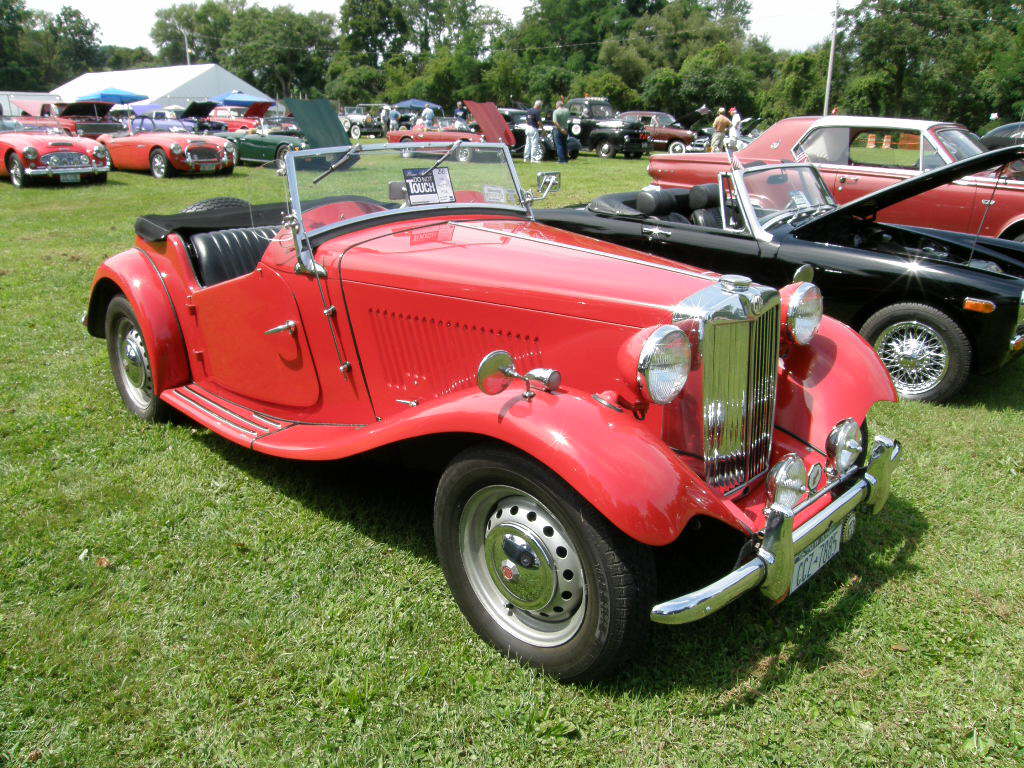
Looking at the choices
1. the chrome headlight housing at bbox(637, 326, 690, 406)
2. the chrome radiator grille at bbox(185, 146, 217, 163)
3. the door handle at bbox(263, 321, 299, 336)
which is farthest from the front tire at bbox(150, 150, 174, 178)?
the chrome headlight housing at bbox(637, 326, 690, 406)

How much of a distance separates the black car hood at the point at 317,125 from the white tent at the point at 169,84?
47738 mm

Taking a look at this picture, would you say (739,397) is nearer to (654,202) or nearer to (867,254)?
(867,254)

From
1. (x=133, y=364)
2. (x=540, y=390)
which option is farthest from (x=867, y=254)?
(x=133, y=364)

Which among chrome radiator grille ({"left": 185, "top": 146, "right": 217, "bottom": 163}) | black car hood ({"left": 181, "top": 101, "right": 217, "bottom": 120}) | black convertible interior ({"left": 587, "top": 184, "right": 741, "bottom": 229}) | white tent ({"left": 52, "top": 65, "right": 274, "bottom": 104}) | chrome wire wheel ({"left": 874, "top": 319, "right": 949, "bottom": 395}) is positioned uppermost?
white tent ({"left": 52, "top": 65, "right": 274, "bottom": 104})

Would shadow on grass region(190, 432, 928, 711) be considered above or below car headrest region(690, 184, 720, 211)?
below

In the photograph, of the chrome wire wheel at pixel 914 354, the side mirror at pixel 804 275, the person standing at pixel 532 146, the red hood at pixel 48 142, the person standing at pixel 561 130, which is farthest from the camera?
the person standing at pixel 561 130

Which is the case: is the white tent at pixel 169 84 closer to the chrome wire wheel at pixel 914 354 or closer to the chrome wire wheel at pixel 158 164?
the chrome wire wheel at pixel 158 164

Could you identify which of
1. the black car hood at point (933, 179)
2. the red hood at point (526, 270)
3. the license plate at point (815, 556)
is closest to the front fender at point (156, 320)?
the red hood at point (526, 270)

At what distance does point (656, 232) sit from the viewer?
6.02 metres

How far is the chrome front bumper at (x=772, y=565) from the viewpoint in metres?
2.11

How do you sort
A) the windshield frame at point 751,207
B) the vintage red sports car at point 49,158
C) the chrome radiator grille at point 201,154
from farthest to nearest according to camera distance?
the chrome radiator grille at point 201,154 < the vintage red sports car at point 49,158 < the windshield frame at point 751,207

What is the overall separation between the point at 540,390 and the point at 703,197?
450cm

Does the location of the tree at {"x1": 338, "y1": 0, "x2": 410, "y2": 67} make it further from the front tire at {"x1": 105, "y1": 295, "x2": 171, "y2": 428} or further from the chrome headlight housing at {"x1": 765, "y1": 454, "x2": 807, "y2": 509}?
the chrome headlight housing at {"x1": 765, "y1": 454, "x2": 807, "y2": 509}

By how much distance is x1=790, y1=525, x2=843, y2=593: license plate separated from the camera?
2.45 m
